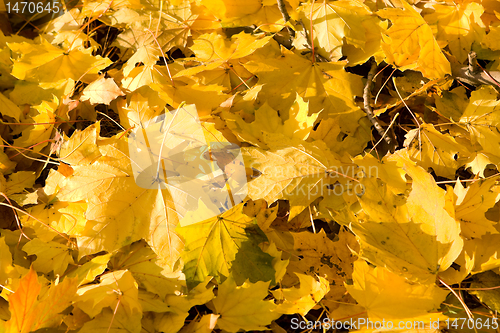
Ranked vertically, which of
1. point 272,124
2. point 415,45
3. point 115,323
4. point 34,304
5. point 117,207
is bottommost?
point 115,323

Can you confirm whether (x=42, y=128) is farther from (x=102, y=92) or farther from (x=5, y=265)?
(x=5, y=265)

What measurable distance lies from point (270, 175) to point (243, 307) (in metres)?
0.33

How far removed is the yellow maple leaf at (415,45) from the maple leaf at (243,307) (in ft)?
2.33

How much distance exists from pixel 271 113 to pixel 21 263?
0.83m

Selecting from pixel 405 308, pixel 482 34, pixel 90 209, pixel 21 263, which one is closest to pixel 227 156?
pixel 90 209

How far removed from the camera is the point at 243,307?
76 centimetres

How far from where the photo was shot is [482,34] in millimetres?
893

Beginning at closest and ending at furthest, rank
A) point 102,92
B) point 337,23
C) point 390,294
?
point 390,294
point 337,23
point 102,92

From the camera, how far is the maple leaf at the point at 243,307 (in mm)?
747

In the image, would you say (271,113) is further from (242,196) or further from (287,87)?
(242,196)

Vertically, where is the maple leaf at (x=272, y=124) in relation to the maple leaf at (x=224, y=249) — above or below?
above

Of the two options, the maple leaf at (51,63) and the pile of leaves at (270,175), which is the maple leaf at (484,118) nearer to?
the pile of leaves at (270,175)

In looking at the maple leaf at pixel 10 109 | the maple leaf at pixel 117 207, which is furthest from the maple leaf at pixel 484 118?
the maple leaf at pixel 10 109

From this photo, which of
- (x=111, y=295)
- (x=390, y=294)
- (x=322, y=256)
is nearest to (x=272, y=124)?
(x=322, y=256)
